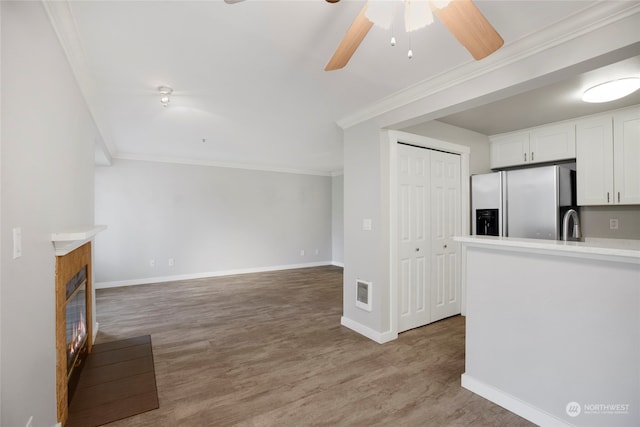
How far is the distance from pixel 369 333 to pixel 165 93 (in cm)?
309

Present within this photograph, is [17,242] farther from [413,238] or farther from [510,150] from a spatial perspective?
[510,150]

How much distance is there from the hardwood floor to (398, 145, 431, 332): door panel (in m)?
0.23

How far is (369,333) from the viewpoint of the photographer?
10.3 ft

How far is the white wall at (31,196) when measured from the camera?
43.3 inches

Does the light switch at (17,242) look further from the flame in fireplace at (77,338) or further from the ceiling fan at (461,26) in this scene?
the ceiling fan at (461,26)

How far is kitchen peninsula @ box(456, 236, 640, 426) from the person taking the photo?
154cm

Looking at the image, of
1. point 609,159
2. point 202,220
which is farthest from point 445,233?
point 202,220

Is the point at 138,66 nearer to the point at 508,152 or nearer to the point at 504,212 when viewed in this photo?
the point at 504,212

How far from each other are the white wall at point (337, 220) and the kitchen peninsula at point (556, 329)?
207 inches

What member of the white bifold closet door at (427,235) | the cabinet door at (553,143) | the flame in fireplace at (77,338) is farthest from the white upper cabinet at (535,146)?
the flame in fireplace at (77,338)

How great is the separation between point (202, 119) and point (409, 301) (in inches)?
126

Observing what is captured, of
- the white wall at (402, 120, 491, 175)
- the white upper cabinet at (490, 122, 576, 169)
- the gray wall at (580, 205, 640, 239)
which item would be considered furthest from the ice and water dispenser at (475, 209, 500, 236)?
the gray wall at (580, 205, 640, 239)

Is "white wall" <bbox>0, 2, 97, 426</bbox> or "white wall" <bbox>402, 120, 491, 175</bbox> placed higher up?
"white wall" <bbox>402, 120, 491, 175</bbox>

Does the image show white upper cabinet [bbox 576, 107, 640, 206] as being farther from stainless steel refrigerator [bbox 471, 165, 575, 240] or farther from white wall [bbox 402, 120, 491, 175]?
white wall [bbox 402, 120, 491, 175]
